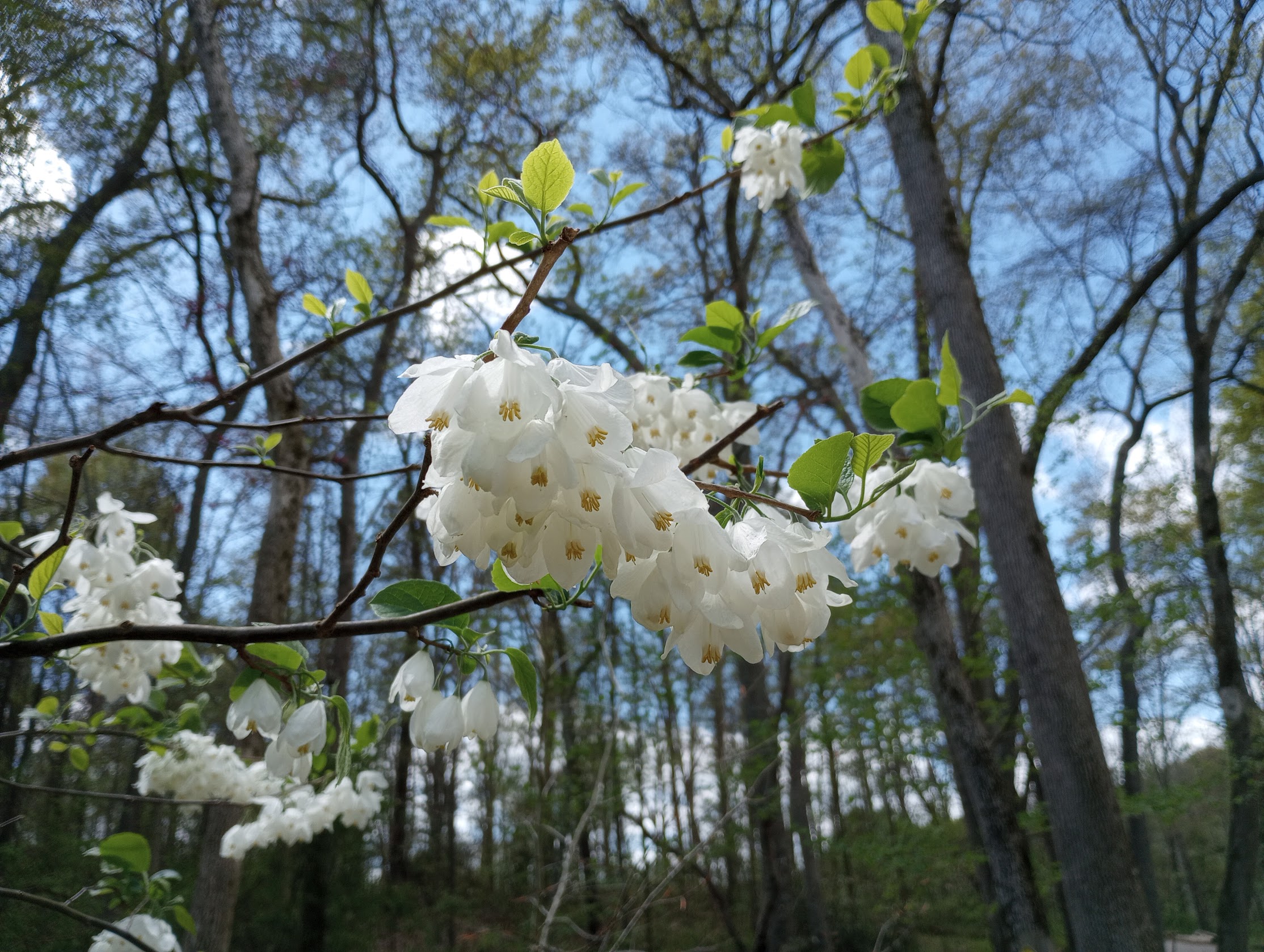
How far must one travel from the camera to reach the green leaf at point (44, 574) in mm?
1012

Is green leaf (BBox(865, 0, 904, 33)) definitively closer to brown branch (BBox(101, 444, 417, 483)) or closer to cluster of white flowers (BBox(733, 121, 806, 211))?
cluster of white flowers (BBox(733, 121, 806, 211))

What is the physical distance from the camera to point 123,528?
70.0 inches

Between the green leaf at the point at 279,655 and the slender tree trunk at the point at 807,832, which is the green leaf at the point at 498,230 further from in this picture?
the slender tree trunk at the point at 807,832

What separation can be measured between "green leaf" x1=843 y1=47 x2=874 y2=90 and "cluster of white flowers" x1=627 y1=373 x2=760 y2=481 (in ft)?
2.42

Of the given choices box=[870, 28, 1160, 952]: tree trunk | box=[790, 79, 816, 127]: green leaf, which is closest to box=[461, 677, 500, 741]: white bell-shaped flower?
box=[790, 79, 816, 127]: green leaf

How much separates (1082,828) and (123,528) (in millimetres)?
3232

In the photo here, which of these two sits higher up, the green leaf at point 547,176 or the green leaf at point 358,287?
the green leaf at point 358,287

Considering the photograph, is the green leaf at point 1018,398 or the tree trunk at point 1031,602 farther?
the tree trunk at point 1031,602

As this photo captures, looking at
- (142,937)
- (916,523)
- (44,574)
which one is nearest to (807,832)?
(142,937)

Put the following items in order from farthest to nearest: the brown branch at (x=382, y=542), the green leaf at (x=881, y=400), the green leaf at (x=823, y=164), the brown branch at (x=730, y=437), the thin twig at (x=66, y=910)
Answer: the green leaf at (x=823, y=164) → the thin twig at (x=66, y=910) → the green leaf at (x=881, y=400) → the brown branch at (x=730, y=437) → the brown branch at (x=382, y=542)

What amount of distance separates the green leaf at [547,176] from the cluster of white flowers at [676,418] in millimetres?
859

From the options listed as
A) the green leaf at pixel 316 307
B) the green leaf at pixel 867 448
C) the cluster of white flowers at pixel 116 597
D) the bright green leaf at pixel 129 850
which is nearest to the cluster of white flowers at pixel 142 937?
the bright green leaf at pixel 129 850

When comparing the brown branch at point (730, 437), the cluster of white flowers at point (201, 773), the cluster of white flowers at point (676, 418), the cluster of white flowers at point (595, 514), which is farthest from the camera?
the cluster of white flowers at point (201, 773)

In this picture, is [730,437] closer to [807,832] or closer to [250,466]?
[250,466]
